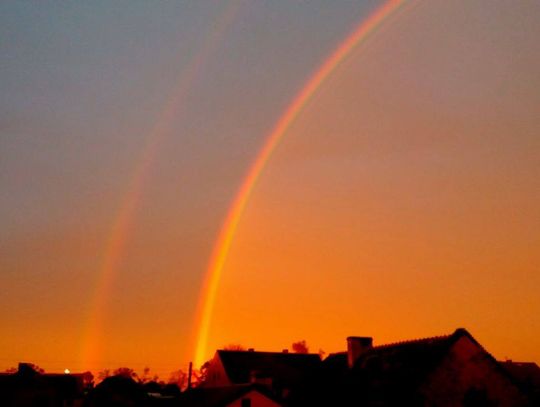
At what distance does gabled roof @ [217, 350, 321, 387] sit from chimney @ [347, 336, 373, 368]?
31.9 meters

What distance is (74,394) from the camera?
86375 millimetres

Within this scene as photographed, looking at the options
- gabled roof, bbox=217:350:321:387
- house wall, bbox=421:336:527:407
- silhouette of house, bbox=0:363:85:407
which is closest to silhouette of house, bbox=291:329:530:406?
house wall, bbox=421:336:527:407

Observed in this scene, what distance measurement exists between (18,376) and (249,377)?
986 inches

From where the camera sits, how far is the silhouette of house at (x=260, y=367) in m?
78.9

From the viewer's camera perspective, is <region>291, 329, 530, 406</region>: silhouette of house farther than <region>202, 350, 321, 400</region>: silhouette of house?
No

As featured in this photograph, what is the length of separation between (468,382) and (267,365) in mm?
50622

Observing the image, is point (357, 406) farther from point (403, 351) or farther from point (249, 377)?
point (249, 377)

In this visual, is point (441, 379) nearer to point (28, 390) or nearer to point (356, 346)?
point (356, 346)

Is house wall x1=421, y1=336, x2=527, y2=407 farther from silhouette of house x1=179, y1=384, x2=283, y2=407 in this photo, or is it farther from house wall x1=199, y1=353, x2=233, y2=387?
house wall x1=199, y1=353, x2=233, y2=387

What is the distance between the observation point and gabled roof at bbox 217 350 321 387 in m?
80.0

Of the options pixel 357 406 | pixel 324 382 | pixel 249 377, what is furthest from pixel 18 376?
pixel 357 406

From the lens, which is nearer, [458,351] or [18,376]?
[458,351]

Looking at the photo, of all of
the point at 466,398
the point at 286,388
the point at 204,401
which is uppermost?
the point at 286,388

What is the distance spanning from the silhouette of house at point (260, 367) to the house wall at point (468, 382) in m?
42.5
